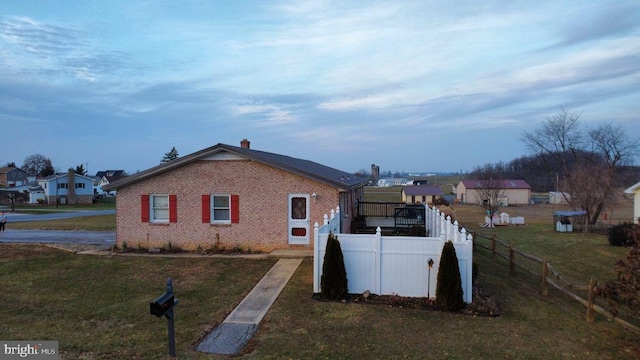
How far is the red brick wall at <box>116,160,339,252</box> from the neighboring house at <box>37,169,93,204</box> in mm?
47823

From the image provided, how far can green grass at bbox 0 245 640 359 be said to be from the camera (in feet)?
22.2

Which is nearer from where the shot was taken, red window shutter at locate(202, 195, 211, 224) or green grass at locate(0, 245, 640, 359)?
green grass at locate(0, 245, 640, 359)

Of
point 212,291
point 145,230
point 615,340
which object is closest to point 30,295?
point 212,291

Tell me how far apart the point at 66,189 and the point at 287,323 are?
60539 millimetres

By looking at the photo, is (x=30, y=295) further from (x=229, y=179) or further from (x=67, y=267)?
(x=229, y=179)

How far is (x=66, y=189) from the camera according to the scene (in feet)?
188

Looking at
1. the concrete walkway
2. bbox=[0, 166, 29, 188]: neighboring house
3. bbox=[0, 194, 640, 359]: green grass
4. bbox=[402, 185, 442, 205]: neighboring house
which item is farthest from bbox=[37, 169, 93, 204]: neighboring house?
the concrete walkway

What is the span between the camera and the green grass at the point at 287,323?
22.2 ft

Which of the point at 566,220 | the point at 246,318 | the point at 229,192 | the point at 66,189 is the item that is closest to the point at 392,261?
the point at 246,318

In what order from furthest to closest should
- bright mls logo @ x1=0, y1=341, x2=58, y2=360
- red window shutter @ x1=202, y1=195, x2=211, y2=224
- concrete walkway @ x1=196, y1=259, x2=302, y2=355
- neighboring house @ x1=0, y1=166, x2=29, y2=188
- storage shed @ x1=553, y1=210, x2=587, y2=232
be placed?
neighboring house @ x1=0, y1=166, x2=29, y2=188
storage shed @ x1=553, y1=210, x2=587, y2=232
red window shutter @ x1=202, y1=195, x2=211, y2=224
concrete walkway @ x1=196, y1=259, x2=302, y2=355
bright mls logo @ x1=0, y1=341, x2=58, y2=360

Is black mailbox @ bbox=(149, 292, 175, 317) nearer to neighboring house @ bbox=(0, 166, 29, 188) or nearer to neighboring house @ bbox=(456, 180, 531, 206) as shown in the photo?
neighboring house @ bbox=(456, 180, 531, 206)

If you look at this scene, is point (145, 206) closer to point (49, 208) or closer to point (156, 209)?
point (156, 209)

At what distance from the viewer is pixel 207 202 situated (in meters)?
15.1

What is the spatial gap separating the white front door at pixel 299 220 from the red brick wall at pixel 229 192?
17 cm
